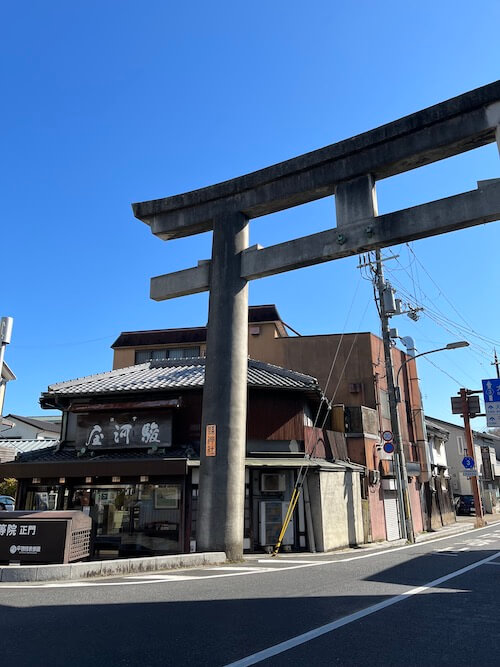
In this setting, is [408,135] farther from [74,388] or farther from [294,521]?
[74,388]

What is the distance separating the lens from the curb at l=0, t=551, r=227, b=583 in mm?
9125

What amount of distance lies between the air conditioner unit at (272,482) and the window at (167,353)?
18703mm

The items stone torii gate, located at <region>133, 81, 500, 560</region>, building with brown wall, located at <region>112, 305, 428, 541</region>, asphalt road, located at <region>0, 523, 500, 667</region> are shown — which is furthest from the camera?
building with brown wall, located at <region>112, 305, 428, 541</region>

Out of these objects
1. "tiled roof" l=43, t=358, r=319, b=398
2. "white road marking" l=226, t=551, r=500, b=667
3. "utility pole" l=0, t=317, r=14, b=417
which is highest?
"tiled roof" l=43, t=358, r=319, b=398

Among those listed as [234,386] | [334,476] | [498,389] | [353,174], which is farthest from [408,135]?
[498,389]

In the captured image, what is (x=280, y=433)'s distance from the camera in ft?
59.4

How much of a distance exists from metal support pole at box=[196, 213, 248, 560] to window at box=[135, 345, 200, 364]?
21943mm

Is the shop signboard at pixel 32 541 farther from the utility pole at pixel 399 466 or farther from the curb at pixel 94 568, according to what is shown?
the utility pole at pixel 399 466

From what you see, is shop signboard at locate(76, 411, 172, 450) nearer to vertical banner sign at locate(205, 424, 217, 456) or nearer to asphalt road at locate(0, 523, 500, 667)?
vertical banner sign at locate(205, 424, 217, 456)

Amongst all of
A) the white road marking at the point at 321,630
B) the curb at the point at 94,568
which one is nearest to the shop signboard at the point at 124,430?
the curb at the point at 94,568

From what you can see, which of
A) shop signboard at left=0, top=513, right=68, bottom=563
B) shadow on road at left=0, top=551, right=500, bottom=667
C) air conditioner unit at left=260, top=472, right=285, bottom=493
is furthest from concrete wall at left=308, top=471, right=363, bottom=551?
shop signboard at left=0, top=513, right=68, bottom=563

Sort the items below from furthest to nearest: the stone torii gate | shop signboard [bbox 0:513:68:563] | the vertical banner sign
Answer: the vertical banner sign < the stone torii gate < shop signboard [bbox 0:513:68:563]

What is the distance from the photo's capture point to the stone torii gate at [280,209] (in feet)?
39.1

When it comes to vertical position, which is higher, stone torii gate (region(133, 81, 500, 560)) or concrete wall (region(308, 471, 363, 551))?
stone torii gate (region(133, 81, 500, 560))
